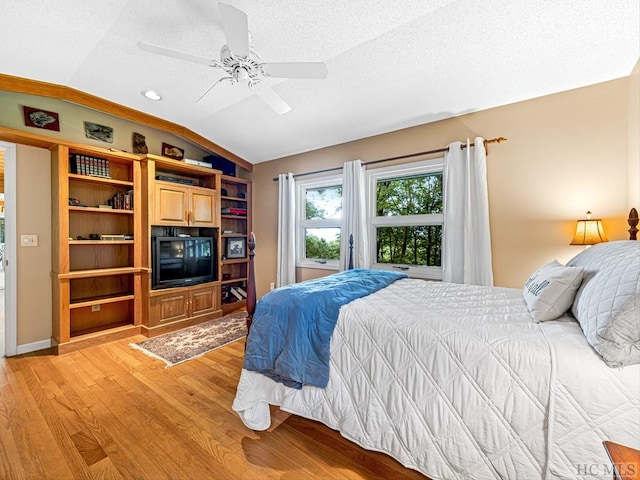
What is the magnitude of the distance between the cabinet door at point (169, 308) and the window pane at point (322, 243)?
5.95ft

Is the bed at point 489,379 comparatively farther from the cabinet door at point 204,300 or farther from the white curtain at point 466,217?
the cabinet door at point 204,300

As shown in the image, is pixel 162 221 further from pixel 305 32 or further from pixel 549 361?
pixel 549 361

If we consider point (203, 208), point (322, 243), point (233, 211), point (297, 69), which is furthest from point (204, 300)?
point (297, 69)

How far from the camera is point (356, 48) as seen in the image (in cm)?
227

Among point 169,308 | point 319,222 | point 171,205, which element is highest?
point 171,205

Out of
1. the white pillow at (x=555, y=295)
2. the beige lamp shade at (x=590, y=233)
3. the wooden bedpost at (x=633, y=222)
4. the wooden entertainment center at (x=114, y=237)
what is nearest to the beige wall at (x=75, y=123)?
the wooden entertainment center at (x=114, y=237)

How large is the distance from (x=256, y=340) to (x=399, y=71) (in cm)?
250

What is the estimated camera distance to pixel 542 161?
101 inches

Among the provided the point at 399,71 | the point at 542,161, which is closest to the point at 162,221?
the point at 399,71

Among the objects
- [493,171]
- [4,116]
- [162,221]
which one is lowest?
[162,221]

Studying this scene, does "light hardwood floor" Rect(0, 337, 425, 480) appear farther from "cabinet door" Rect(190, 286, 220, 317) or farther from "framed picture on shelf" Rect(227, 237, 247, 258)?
"framed picture on shelf" Rect(227, 237, 247, 258)

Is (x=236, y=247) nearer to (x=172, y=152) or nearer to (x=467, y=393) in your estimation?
(x=172, y=152)

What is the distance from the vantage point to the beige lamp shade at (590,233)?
2.18 meters

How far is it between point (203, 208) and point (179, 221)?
1.30ft
